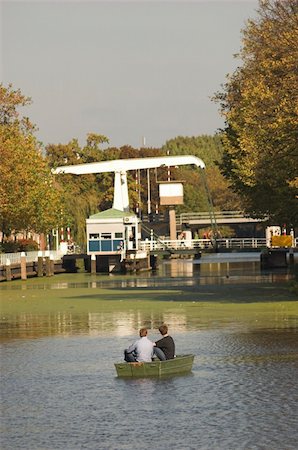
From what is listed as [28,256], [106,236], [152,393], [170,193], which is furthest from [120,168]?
[152,393]

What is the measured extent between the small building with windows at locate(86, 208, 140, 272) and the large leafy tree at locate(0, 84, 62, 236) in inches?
127

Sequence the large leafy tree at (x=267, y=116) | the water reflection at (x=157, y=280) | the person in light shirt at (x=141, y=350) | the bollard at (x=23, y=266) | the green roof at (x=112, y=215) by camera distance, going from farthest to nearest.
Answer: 1. the green roof at (x=112, y=215)
2. the bollard at (x=23, y=266)
3. the water reflection at (x=157, y=280)
4. the large leafy tree at (x=267, y=116)
5. the person in light shirt at (x=141, y=350)

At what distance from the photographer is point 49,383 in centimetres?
2992

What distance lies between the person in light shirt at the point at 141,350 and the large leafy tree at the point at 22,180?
49365 mm

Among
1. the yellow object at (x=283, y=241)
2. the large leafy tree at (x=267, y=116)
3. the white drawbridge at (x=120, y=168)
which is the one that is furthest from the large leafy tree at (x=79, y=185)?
the large leafy tree at (x=267, y=116)

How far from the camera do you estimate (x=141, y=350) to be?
96.7ft

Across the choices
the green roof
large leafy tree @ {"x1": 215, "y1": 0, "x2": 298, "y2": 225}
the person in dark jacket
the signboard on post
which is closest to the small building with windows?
the green roof

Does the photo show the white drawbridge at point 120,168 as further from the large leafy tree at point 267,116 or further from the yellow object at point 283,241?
the large leafy tree at point 267,116

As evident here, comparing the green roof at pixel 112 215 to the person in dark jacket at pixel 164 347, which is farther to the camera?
the green roof at pixel 112 215

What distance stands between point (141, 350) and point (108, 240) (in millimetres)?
66002

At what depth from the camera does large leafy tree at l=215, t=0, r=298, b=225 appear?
53.6 meters

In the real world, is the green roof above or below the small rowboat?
above

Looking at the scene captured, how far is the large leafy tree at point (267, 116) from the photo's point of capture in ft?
176

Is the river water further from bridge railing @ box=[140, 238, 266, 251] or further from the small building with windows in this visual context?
bridge railing @ box=[140, 238, 266, 251]
